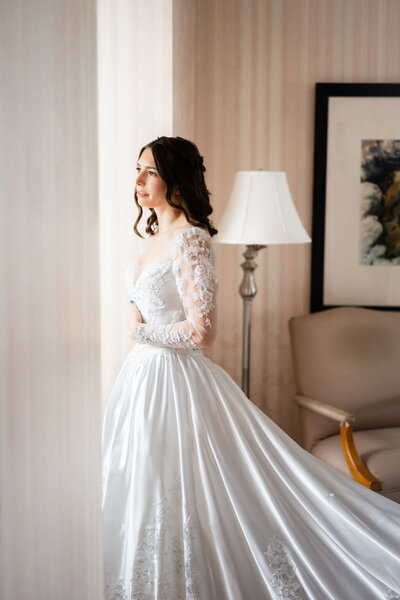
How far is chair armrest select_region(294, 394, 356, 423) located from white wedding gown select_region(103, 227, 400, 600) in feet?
1.88

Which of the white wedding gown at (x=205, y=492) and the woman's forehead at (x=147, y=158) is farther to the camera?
the woman's forehead at (x=147, y=158)

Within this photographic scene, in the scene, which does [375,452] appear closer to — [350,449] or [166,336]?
[350,449]

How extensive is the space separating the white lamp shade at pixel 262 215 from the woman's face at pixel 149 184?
2.32 feet

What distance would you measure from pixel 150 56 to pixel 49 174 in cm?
178

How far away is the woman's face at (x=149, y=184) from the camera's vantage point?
1.83 m

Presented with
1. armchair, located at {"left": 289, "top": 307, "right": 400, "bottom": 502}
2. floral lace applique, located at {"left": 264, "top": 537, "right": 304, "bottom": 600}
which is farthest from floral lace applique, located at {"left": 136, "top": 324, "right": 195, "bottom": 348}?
armchair, located at {"left": 289, "top": 307, "right": 400, "bottom": 502}

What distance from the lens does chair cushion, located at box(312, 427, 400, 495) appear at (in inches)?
88.8

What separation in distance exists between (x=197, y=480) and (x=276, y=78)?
240 centimetres

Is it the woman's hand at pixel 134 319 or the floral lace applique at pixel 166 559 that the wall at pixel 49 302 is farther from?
the woman's hand at pixel 134 319

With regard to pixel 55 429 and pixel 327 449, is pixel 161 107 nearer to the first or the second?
pixel 327 449

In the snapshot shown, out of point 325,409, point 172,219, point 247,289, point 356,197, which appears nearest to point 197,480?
point 172,219

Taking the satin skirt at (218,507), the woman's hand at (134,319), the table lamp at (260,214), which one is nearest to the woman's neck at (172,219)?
the woman's hand at (134,319)

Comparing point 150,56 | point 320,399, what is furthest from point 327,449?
point 150,56

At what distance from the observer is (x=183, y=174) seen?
184 centimetres
